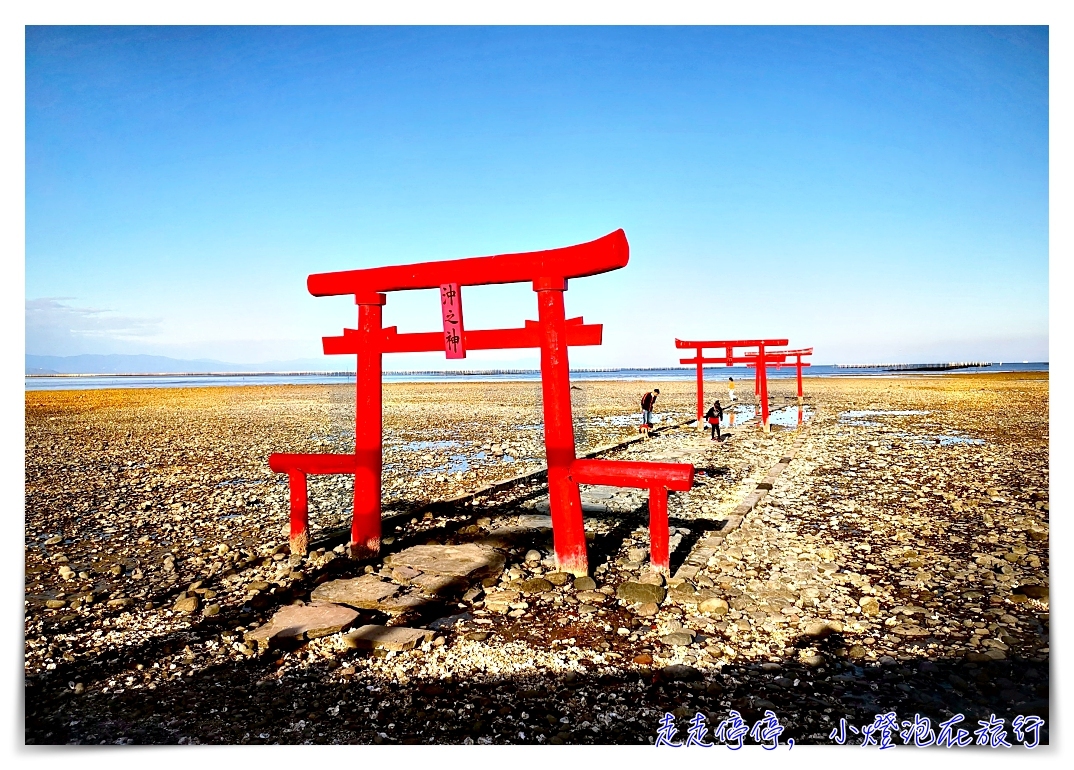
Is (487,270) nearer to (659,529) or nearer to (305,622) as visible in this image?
(659,529)

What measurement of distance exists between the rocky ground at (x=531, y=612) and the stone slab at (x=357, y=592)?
0.04 metres

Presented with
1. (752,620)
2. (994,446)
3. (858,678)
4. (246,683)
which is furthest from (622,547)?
(994,446)

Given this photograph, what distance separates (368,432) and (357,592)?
1.82m

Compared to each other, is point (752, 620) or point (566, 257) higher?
point (566, 257)

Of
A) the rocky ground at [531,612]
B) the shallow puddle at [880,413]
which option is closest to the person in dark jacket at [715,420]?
the rocky ground at [531,612]

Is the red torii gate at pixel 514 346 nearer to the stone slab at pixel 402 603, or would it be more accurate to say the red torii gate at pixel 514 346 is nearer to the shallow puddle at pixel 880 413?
the stone slab at pixel 402 603

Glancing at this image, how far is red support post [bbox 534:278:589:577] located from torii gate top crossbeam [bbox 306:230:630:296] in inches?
6.9

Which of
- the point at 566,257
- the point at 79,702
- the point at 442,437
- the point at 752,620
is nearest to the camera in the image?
the point at 79,702

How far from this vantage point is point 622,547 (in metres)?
7.64

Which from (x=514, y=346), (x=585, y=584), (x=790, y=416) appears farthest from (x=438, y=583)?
(x=790, y=416)

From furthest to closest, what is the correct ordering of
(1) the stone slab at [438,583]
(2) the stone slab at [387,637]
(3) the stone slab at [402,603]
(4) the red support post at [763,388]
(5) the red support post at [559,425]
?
1. (4) the red support post at [763,388]
2. (5) the red support post at [559,425]
3. (1) the stone slab at [438,583]
4. (3) the stone slab at [402,603]
5. (2) the stone slab at [387,637]

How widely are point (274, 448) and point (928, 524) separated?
15243 millimetres

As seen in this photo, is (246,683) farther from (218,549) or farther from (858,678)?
(858,678)

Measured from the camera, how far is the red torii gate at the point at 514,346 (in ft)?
20.4
